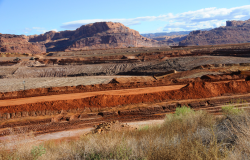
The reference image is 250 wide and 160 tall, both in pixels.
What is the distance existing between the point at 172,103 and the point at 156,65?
24704 mm

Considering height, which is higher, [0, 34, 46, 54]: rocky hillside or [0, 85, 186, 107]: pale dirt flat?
[0, 34, 46, 54]: rocky hillside

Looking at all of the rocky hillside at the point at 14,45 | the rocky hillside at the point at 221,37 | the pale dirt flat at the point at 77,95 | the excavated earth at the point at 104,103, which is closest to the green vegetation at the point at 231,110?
the excavated earth at the point at 104,103

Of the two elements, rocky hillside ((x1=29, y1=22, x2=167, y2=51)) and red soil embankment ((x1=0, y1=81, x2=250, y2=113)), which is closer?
red soil embankment ((x1=0, y1=81, x2=250, y2=113))

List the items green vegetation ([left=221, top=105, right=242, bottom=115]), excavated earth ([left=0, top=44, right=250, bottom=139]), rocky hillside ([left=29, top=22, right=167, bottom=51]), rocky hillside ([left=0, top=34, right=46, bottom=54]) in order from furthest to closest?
rocky hillside ([left=29, top=22, right=167, bottom=51]) < rocky hillside ([left=0, top=34, right=46, bottom=54]) < excavated earth ([left=0, top=44, right=250, bottom=139]) < green vegetation ([left=221, top=105, right=242, bottom=115])

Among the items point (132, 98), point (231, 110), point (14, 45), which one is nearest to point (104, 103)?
point (132, 98)

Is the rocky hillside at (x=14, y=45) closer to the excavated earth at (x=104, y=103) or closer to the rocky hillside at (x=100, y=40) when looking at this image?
the rocky hillside at (x=100, y=40)

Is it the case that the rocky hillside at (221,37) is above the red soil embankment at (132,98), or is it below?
above

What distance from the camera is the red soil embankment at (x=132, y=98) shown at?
1459 centimetres

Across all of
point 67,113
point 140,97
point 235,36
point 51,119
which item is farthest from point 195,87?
point 235,36

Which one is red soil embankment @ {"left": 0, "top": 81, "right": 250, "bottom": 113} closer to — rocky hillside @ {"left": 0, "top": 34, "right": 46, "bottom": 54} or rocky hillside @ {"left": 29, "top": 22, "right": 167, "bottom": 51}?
rocky hillside @ {"left": 0, "top": 34, "right": 46, "bottom": 54}

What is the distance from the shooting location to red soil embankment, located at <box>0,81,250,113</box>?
14586 millimetres

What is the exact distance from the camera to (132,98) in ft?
51.2

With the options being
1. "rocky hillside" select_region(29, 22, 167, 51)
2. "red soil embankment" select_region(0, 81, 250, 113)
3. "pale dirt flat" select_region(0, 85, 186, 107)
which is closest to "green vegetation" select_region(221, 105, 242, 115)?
"red soil embankment" select_region(0, 81, 250, 113)

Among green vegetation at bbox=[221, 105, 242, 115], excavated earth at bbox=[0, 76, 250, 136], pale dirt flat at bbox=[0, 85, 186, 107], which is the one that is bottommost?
excavated earth at bbox=[0, 76, 250, 136]
